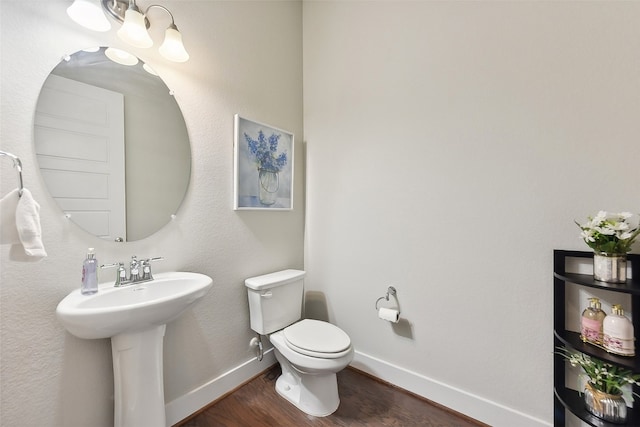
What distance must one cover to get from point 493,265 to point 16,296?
6.82 ft

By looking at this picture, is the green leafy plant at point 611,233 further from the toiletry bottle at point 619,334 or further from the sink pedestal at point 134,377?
the sink pedestal at point 134,377

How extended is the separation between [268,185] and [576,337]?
1.83 meters

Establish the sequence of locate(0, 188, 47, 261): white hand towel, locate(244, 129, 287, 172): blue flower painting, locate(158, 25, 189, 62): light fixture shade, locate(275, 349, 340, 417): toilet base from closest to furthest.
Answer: locate(0, 188, 47, 261): white hand towel
locate(158, 25, 189, 62): light fixture shade
locate(275, 349, 340, 417): toilet base
locate(244, 129, 287, 172): blue flower painting

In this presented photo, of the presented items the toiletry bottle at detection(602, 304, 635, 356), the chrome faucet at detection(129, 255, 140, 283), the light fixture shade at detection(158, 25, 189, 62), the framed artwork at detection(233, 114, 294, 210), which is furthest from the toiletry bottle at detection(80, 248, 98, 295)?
the toiletry bottle at detection(602, 304, 635, 356)

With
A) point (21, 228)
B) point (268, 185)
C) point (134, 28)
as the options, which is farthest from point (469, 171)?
point (21, 228)

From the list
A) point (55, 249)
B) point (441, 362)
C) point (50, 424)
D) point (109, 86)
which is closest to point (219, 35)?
point (109, 86)

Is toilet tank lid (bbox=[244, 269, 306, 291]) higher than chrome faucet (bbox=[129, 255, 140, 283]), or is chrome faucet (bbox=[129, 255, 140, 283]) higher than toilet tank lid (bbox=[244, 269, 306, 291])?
chrome faucet (bbox=[129, 255, 140, 283])

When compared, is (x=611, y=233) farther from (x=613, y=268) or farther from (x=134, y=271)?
(x=134, y=271)

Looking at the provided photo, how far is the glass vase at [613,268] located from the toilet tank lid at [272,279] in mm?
1523

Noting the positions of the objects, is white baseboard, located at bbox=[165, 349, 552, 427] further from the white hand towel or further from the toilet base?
the white hand towel

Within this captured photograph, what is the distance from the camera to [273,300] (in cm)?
168

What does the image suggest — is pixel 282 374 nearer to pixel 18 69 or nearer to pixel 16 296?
pixel 16 296

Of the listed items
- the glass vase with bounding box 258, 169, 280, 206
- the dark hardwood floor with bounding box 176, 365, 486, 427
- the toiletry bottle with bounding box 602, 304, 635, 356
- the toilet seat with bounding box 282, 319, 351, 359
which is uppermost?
the glass vase with bounding box 258, 169, 280, 206

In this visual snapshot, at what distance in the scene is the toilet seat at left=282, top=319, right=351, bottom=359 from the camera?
1.38m
